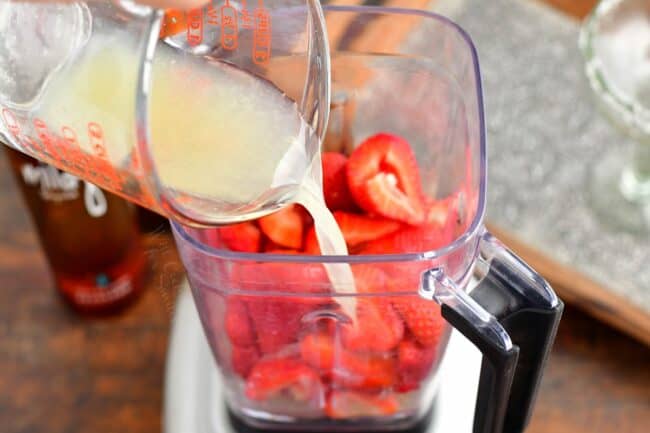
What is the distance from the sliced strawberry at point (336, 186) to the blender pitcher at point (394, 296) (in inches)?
1.9

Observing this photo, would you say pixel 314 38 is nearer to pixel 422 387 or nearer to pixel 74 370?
pixel 422 387

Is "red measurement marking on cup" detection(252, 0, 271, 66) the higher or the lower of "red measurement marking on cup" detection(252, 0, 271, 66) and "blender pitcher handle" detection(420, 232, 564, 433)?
the higher

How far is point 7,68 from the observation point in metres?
0.47

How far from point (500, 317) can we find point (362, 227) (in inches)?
4.4

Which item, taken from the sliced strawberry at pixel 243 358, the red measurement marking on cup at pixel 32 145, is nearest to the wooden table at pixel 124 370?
the sliced strawberry at pixel 243 358

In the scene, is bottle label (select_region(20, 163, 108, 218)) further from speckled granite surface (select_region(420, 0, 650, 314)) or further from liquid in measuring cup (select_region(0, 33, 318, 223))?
speckled granite surface (select_region(420, 0, 650, 314))

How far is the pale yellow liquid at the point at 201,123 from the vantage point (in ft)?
1.48

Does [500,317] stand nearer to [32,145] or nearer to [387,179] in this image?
[387,179]

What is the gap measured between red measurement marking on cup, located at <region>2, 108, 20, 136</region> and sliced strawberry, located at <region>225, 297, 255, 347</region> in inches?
5.7

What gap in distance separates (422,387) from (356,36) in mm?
224

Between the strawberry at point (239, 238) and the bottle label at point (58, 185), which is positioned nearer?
the strawberry at point (239, 238)

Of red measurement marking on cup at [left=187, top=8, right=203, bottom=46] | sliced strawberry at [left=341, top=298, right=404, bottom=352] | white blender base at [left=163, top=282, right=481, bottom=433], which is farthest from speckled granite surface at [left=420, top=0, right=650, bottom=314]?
red measurement marking on cup at [left=187, top=8, right=203, bottom=46]

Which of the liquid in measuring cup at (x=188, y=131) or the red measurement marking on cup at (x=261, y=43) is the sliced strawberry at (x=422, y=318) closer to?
the liquid in measuring cup at (x=188, y=131)

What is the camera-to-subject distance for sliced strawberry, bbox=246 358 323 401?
22.8 inches
